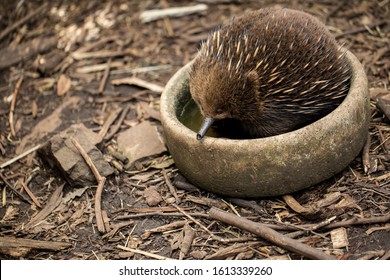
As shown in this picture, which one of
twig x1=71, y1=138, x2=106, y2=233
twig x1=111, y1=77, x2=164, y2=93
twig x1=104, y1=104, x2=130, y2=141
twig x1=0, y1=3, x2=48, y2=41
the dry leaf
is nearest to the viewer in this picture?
twig x1=71, y1=138, x2=106, y2=233

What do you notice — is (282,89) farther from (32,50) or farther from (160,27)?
(32,50)

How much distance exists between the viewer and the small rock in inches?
152

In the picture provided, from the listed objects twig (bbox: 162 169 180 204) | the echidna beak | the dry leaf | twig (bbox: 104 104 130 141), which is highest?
the echidna beak

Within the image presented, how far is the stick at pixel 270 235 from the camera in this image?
119 inches

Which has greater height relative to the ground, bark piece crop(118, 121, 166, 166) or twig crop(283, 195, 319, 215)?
bark piece crop(118, 121, 166, 166)

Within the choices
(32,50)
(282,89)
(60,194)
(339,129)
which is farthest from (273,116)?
(32,50)

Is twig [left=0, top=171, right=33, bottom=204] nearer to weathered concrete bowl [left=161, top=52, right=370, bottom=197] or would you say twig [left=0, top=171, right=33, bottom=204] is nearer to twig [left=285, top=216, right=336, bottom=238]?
weathered concrete bowl [left=161, top=52, right=370, bottom=197]

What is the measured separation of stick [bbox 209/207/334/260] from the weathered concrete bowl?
25cm

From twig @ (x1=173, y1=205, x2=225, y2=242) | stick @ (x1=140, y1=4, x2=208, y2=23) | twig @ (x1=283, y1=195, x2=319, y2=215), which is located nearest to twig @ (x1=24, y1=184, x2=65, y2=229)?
twig @ (x1=173, y1=205, x2=225, y2=242)

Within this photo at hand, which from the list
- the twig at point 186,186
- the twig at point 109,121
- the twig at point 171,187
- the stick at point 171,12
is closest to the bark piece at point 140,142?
the twig at point 109,121

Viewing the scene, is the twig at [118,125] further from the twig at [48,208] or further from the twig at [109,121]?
the twig at [48,208]

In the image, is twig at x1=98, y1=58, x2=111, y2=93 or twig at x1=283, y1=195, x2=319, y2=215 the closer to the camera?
twig at x1=283, y1=195, x2=319, y2=215

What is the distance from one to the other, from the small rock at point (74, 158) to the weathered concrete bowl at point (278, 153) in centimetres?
64

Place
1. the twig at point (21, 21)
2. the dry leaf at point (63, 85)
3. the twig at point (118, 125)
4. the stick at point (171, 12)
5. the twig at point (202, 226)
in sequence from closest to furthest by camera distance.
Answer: the twig at point (202, 226)
the twig at point (118, 125)
the dry leaf at point (63, 85)
the twig at point (21, 21)
the stick at point (171, 12)
